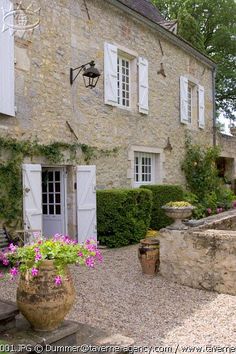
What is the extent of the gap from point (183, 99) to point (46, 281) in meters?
9.57

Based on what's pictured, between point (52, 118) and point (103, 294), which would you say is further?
point (52, 118)

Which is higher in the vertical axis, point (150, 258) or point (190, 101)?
point (190, 101)

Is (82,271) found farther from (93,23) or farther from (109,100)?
(93,23)

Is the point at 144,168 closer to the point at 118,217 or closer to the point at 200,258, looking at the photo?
the point at 118,217

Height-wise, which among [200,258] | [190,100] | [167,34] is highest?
[167,34]

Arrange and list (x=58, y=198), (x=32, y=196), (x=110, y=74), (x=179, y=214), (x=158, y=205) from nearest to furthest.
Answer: (x=179, y=214) < (x=32, y=196) < (x=58, y=198) < (x=110, y=74) < (x=158, y=205)

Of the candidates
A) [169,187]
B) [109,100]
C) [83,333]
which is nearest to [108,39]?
[109,100]

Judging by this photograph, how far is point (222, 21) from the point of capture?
69.9 feet

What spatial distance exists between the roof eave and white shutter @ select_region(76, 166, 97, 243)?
413 centimetres

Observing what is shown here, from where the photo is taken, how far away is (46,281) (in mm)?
2709

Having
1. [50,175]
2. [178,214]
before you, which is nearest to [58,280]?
[178,214]

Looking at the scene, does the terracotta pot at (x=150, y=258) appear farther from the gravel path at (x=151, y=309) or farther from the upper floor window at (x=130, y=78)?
the upper floor window at (x=130, y=78)

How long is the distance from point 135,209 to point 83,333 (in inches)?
188

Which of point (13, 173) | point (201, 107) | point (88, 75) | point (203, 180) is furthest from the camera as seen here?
point (201, 107)
